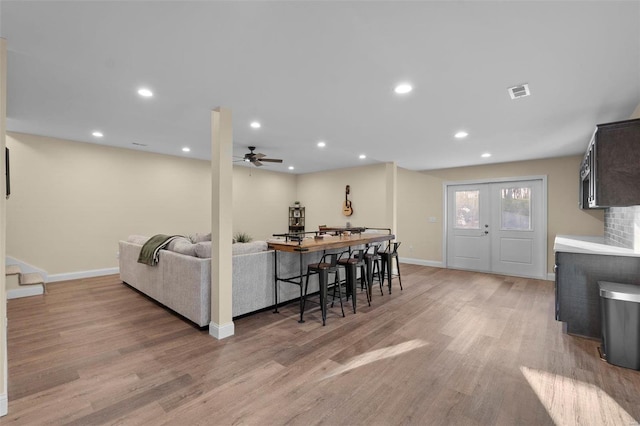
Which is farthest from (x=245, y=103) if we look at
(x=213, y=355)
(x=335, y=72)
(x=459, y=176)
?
(x=459, y=176)

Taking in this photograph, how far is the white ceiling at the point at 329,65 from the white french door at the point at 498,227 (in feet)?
6.85

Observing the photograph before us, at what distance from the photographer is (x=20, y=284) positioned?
4.23 metres

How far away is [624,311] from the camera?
7.97 feet

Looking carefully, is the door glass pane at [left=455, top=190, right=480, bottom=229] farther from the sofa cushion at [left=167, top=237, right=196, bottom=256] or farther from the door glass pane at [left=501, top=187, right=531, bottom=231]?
the sofa cushion at [left=167, top=237, right=196, bottom=256]

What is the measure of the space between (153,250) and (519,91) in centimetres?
457

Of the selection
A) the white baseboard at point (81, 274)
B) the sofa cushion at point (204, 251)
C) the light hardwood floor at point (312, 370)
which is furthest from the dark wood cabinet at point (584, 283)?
the white baseboard at point (81, 274)

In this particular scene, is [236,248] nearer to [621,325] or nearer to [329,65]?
[329,65]

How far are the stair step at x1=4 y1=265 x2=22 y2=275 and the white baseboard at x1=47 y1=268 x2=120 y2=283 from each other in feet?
1.82

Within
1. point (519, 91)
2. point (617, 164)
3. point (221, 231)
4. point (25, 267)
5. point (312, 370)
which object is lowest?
point (312, 370)

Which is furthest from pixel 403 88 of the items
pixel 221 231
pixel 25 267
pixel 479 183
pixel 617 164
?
pixel 25 267

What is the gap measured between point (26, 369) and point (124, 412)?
1233 millimetres

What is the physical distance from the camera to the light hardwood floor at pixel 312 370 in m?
1.85

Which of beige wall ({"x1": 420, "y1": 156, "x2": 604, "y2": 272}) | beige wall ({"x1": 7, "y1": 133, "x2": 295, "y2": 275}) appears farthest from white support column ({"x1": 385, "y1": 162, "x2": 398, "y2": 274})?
beige wall ({"x1": 7, "y1": 133, "x2": 295, "y2": 275})

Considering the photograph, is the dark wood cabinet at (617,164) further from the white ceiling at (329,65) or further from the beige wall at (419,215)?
the beige wall at (419,215)
